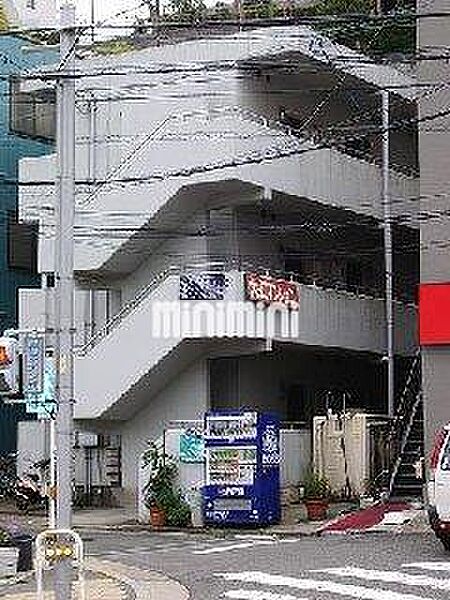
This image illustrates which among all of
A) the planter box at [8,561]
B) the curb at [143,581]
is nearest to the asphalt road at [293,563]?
the curb at [143,581]

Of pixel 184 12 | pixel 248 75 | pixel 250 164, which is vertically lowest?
pixel 250 164

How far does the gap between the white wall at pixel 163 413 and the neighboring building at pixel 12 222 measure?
22.0ft

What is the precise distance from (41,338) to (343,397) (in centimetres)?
2270

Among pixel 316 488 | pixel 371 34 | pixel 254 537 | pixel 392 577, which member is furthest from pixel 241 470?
pixel 371 34

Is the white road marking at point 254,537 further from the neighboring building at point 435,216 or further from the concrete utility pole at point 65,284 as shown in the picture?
the concrete utility pole at point 65,284

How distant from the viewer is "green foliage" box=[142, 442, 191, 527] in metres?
26.2

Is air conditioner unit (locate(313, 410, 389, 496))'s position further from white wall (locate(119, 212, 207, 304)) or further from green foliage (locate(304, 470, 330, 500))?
white wall (locate(119, 212, 207, 304))

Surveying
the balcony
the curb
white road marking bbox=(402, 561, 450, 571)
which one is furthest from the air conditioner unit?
white road marking bbox=(402, 561, 450, 571)

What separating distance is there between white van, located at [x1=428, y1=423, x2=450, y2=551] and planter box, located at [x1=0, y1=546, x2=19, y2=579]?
6008mm

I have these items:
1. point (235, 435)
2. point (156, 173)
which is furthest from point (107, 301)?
point (235, 435)

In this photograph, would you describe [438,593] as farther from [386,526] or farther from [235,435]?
[235,435]

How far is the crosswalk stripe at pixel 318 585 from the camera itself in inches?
600

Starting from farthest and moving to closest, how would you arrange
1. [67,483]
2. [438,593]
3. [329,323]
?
[329,323]
[438,593]
[67,483]

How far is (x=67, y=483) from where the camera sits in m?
13.3
